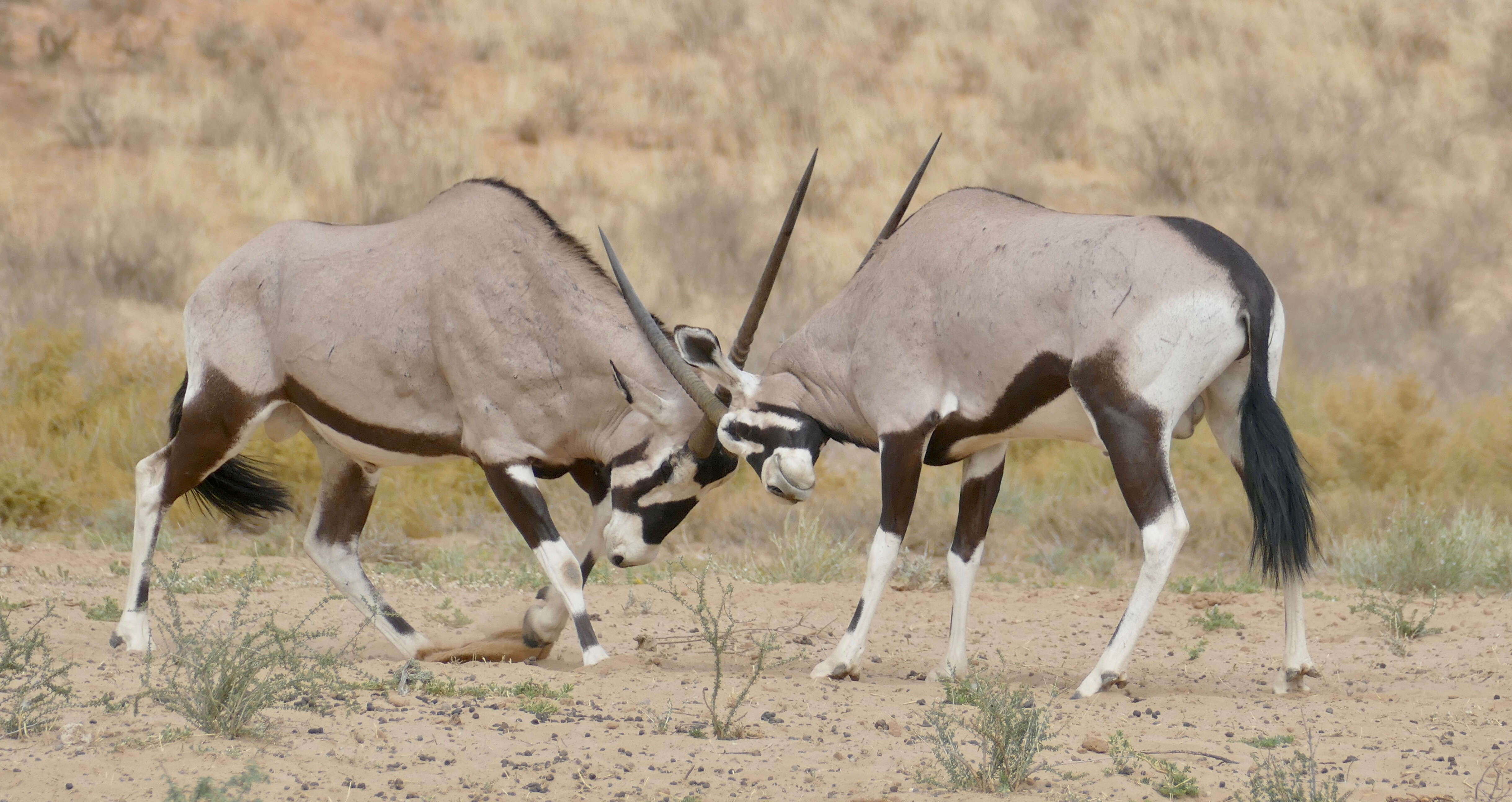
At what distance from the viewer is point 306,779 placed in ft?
13.0

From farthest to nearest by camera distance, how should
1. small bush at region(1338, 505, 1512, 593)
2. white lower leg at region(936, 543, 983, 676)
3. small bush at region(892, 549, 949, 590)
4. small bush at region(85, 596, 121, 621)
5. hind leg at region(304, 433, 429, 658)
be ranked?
small bush at region(892, 549, 949, 590) < small bush at region(1338, 505, 1512, 593) < hind leg at region(304, 433, 429, 658) < small bush at region(85, 596, 121, 621) < white lower leg at region(936, 543, 983, 676)

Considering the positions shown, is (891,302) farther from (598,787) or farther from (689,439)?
(598,787)

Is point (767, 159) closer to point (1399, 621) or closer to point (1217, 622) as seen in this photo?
point (1217, 622)

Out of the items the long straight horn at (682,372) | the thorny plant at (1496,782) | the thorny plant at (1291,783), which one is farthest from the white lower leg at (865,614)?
the thorny plant at (1496,782)

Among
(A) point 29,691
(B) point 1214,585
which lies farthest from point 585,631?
(B) point 1214,585

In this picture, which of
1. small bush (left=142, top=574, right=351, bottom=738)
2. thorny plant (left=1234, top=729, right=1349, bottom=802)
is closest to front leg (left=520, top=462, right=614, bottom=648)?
small bush (left=142, top=574, right=351, bottom=738)

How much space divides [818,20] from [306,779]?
21.4 m

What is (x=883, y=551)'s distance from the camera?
239 inches

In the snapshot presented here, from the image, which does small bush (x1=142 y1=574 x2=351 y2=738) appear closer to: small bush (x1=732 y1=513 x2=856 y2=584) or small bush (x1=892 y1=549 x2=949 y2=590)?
small bush (x1=732 y1=513 x2=856 y2=584)

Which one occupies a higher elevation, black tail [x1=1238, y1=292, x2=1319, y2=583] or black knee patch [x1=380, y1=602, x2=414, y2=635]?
black tail [x1=1238, y1=292, x2=1319, y2=583]

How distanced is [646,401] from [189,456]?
2194 millimetres

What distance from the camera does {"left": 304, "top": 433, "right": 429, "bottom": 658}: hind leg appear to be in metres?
7.12

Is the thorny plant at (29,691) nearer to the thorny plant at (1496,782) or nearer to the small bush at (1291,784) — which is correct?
the small bush at (1291,784)

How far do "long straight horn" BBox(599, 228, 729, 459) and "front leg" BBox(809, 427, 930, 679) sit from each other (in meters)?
0.76
